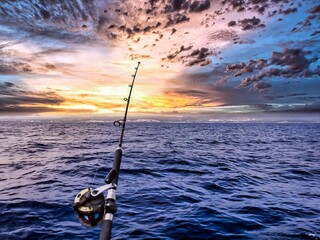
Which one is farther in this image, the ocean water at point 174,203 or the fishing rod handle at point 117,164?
the ocean water at point 174,203

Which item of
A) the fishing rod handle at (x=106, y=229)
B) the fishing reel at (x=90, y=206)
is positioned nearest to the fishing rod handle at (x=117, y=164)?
the fishing reel at (x=90, y=206)

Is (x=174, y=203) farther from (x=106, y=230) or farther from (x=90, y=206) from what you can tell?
(x=106, y=230)

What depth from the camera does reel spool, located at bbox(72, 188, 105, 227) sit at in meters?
2.92

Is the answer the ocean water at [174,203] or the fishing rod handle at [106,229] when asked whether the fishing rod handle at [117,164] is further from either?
the ocean water at [174,203]

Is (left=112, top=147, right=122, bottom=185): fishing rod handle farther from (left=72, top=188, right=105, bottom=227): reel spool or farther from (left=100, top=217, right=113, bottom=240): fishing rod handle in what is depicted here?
(left=100, top=217, right=113, bottom=240): fishing rod handle

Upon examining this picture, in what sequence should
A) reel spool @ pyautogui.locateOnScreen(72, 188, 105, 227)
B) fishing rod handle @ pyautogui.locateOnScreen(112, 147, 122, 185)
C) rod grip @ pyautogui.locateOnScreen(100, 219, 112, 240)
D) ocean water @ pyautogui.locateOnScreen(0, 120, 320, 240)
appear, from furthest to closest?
ocean water @ pyautogui.locateOnScreen(0, 120, 320, 240) → fishing rod handle @ pyautogui.locateOnScreen(112, 147, 122, 185) → reel spool @ pyautogui.locateOnScreen(72, 188, 105, 227) → rod grip @ pyautogui.locateOnScreen(100, 219, 112, 240)

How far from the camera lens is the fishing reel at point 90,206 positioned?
2.92 metres

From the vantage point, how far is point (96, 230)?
285 inches

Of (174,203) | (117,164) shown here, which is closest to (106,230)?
(117,164)

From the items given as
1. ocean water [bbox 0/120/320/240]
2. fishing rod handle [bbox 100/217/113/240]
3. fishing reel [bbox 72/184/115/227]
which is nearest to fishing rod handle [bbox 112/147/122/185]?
fishing reel [bbox 72/184/115/227]

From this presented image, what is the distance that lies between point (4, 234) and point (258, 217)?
287 inches

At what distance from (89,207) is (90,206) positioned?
1 centimetres

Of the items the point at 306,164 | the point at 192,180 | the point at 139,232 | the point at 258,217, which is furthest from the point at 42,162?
the point at 306,164

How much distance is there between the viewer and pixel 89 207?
2922 mm
